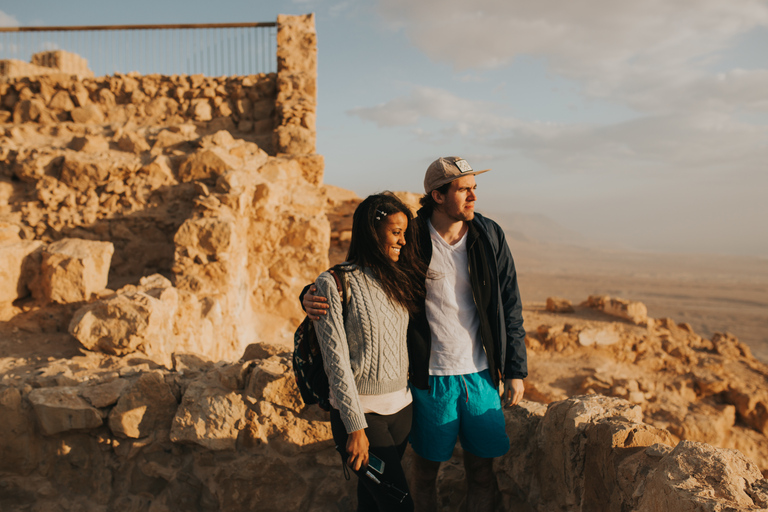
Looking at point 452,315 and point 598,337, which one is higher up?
point 452,315

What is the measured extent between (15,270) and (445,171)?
4430 millimetres

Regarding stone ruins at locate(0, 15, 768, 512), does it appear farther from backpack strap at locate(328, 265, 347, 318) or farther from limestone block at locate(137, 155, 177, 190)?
backpack strap at locate(328, 265, 347, 318)

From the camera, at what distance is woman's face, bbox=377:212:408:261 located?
2.00m

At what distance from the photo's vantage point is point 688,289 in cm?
2584

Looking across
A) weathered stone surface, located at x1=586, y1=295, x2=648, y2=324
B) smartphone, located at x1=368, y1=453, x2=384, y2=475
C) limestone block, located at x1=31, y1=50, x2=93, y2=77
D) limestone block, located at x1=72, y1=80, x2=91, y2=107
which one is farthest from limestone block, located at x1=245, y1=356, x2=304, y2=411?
limestone block, located at x1=31, y1=50, x2=93, y2=77

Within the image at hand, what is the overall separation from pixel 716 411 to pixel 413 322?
23.9 ft

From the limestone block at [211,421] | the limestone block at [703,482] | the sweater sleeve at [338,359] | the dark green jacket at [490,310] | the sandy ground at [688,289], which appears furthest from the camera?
the sandy ground at [688,289]

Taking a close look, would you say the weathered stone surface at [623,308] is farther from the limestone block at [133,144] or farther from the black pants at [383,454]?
the limestone block at [133,144]

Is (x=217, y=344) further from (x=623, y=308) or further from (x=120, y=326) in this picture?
(x=623, y=308)

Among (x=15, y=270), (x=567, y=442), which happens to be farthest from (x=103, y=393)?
(x=567, y=442)

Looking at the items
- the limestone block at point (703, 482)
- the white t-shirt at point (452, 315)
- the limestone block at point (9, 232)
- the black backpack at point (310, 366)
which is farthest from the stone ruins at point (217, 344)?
the black backpack at point (310, 366)

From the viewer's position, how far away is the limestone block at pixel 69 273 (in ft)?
14.3

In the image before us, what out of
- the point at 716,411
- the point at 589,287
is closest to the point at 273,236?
the point at 716,411

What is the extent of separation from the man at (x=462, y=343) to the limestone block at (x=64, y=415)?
6.69 feet
